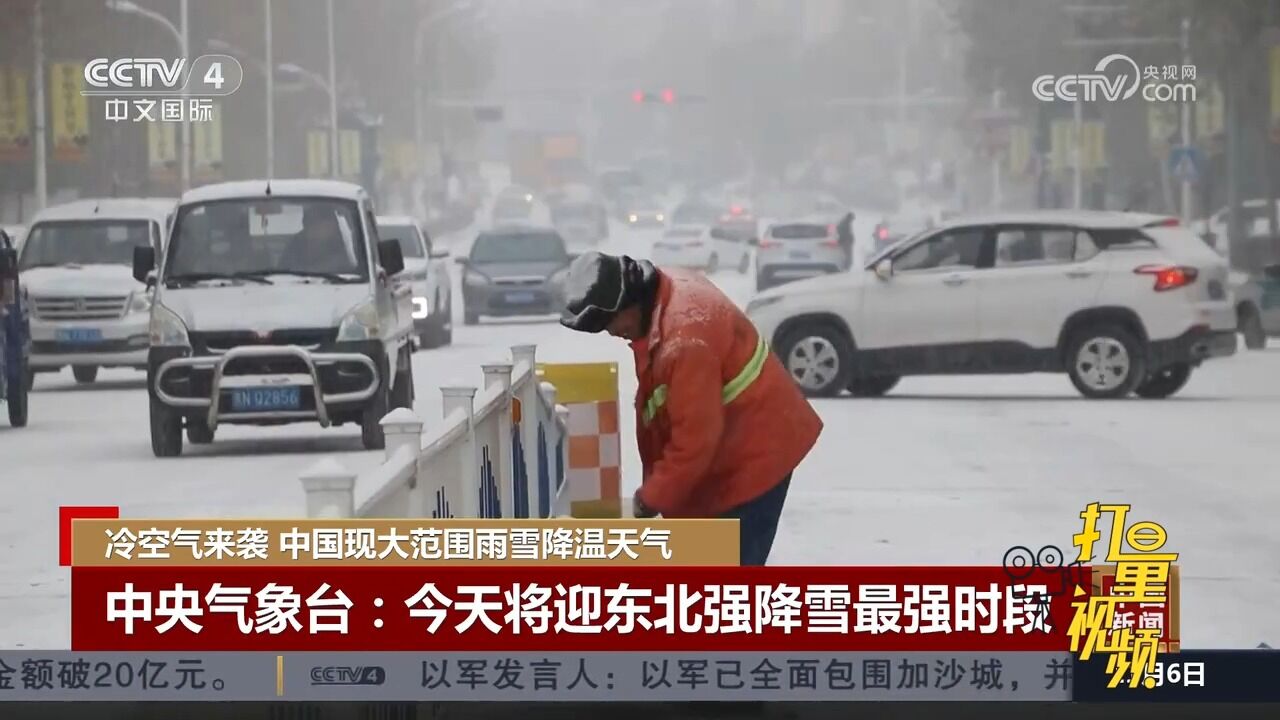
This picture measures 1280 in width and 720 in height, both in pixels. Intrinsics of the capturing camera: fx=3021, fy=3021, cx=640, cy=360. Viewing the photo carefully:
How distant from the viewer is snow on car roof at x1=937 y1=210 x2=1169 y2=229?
67.3ft

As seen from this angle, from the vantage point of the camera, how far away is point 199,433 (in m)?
18.4

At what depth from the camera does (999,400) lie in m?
21.8

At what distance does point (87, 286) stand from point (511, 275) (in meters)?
9.08

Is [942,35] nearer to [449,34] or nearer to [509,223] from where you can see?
[449,34]

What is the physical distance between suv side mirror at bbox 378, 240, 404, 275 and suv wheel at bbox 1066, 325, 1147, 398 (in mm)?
5915

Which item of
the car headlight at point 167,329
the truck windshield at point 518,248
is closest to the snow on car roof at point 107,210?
the car headlight at point 167,329

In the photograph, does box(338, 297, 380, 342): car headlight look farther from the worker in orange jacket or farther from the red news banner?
the worker in orange jacket

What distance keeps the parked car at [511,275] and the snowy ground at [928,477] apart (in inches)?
245

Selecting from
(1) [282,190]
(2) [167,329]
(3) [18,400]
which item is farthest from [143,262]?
(3) [18,400]

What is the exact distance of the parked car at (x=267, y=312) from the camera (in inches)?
663

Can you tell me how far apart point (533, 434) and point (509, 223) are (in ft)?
59.6

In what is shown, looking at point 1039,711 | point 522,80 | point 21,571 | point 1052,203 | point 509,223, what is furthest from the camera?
point 509,223

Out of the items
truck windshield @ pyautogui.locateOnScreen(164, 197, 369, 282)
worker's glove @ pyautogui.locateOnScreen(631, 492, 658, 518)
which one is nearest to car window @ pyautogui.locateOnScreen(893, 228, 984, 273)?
truck windshield @ pyautogui.locateOnScreen(164, 197, 369, 282)

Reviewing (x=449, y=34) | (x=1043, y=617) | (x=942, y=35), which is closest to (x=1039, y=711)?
(x=1043, y=617)
